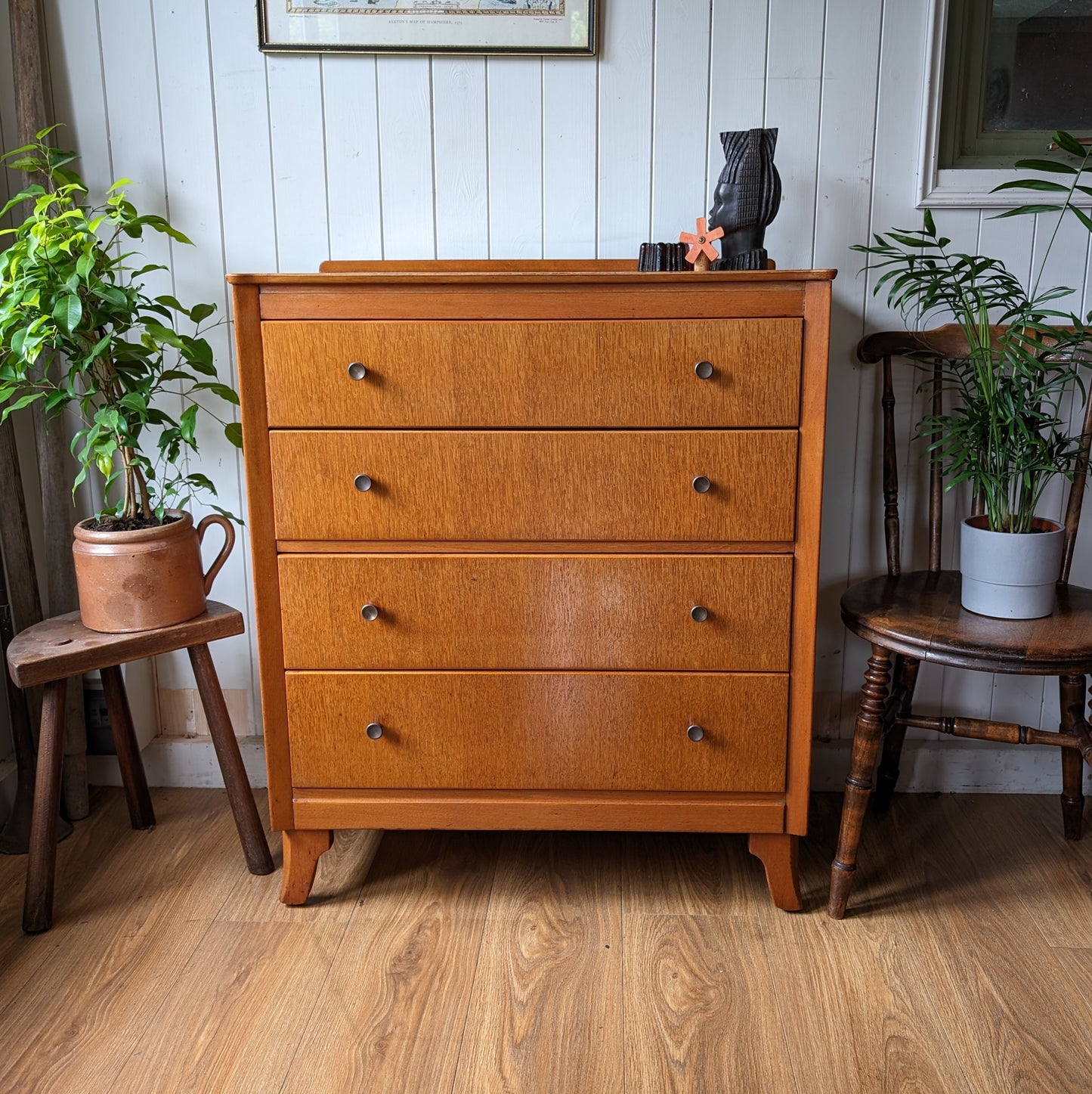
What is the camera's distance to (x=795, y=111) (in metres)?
1.84

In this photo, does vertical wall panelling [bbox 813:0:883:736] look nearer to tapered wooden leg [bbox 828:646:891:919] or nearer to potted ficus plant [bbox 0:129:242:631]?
tapered wooden leg [bbox 828:646:891:919]

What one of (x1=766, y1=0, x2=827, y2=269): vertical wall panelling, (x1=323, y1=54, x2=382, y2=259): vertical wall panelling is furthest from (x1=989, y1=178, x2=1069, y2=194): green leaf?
(x1=323, y1=54, x2=382, y2=259): vertical wall panelling

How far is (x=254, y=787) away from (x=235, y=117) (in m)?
1.40

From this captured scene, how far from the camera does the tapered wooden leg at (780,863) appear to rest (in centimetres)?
164

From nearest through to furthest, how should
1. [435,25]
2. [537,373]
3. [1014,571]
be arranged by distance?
1. [537,373]
2. [1014,571]
3. [435,25]

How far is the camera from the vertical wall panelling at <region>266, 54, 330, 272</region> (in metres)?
1.86

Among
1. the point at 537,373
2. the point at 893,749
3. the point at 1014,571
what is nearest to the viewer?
the point at 537,373

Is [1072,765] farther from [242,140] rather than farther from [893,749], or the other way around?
[242,140]

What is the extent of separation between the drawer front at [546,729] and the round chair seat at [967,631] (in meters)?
0.20

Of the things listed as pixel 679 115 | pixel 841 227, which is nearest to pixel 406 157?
pixel 679 115

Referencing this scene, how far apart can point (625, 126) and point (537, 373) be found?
683 mm

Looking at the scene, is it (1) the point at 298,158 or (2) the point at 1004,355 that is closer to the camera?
(2) the point at 1004,355

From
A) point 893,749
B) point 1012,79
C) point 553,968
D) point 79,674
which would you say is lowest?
point 553,968

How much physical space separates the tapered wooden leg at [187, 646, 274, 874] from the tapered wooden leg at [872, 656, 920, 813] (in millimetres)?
1228
